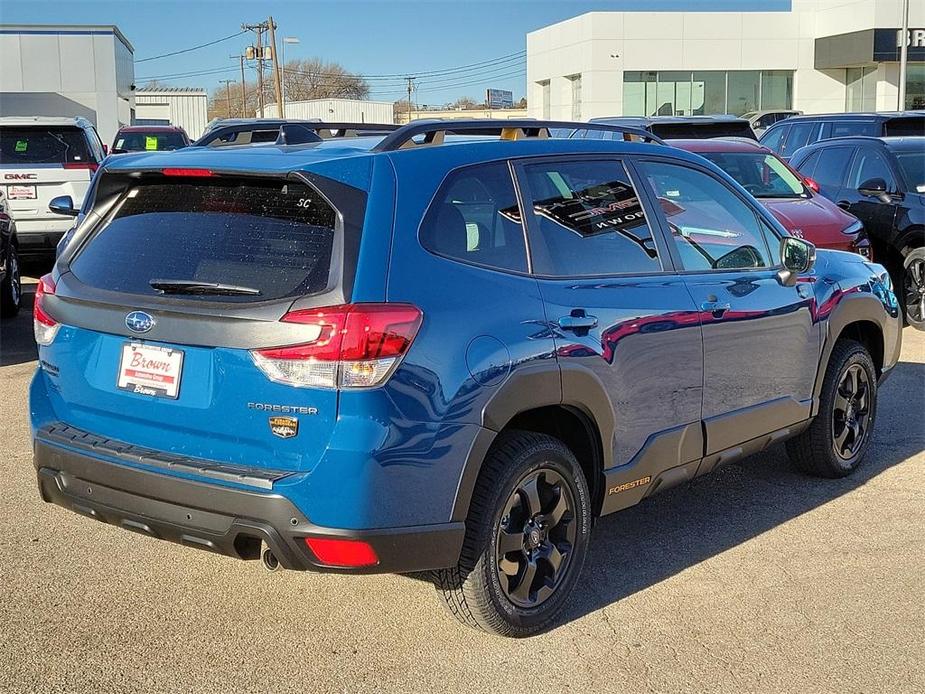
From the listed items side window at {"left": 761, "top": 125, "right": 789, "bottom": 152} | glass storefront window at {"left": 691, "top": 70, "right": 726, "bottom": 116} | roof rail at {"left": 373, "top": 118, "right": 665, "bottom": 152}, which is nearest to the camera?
roof rail at {"left": 373, "top": 118, "right": 665, "bottom": 152}

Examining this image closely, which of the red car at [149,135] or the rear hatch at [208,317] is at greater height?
the red car at [149,135]

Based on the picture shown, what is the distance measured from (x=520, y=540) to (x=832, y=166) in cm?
925

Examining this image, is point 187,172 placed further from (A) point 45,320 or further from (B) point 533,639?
(B) point 533,639

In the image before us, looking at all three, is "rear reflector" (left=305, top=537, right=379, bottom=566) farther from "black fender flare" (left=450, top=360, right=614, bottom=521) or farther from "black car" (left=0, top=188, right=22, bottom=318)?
"black car" (left=0, top=188, right=22, bottom=318)

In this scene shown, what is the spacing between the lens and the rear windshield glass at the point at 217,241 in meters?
3.50

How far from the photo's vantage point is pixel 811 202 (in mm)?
10641

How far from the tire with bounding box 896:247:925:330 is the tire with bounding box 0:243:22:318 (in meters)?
8.29

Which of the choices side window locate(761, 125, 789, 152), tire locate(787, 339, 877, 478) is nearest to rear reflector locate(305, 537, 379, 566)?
tire locate(787, 339, 877, 478)

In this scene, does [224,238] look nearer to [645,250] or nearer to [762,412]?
[645,250]

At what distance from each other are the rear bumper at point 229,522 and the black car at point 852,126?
12.6 metres

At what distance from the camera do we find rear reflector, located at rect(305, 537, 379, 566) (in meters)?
3.43

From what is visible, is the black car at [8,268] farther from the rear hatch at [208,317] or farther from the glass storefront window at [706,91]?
the glass storefront window at [706,91]

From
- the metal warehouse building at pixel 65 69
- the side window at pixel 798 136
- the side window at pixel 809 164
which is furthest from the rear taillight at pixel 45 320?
the metal warehouse building at pixel 65 69

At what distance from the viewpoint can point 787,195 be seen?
10.9 metres
